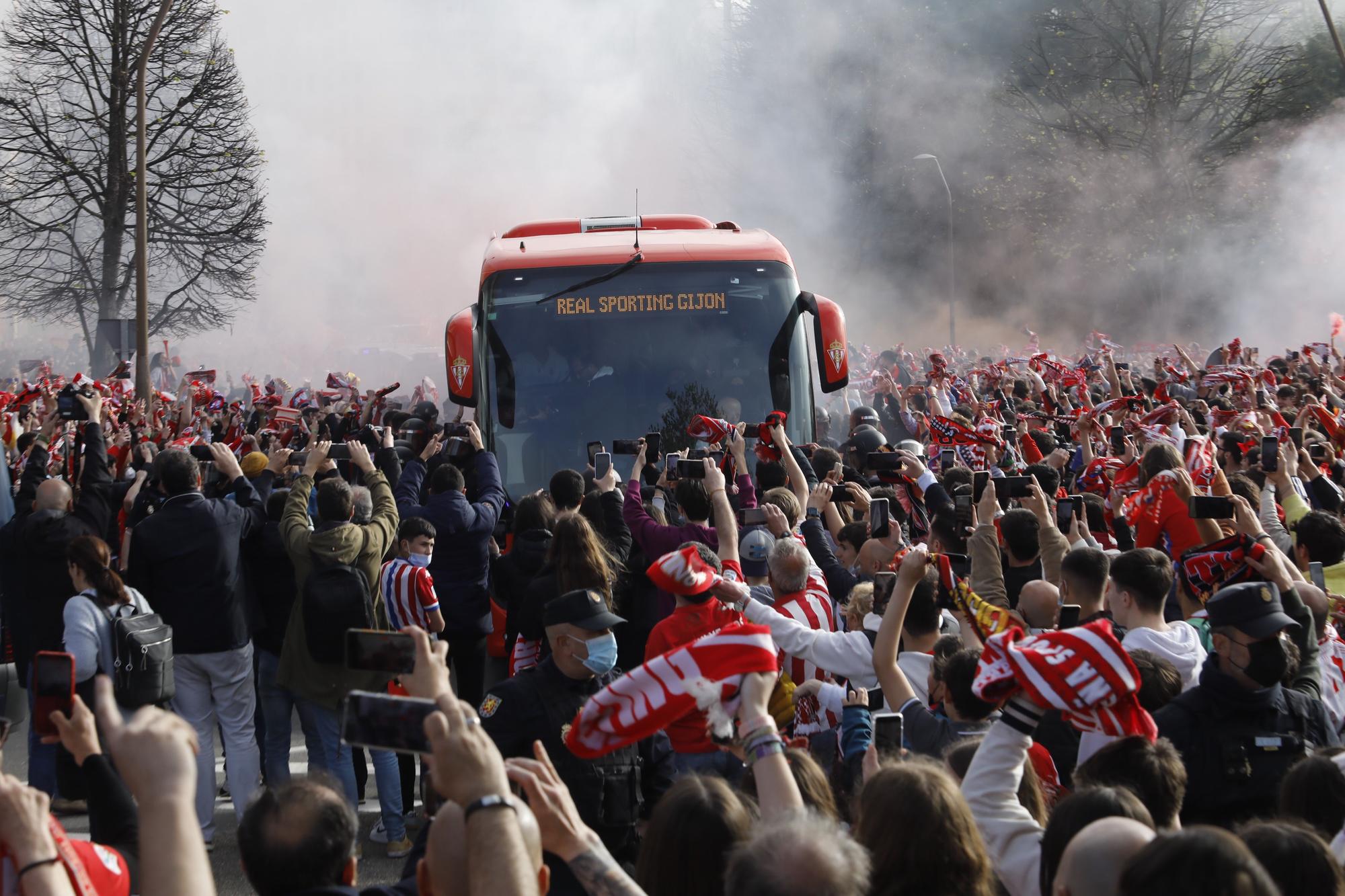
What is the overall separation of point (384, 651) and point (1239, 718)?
216 centimetres

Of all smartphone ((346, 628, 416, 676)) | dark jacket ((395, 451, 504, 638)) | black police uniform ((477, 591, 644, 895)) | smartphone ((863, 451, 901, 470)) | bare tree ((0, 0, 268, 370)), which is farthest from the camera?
bare tree ((0, 0, 268, 370))

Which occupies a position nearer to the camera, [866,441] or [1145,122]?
[866,441]

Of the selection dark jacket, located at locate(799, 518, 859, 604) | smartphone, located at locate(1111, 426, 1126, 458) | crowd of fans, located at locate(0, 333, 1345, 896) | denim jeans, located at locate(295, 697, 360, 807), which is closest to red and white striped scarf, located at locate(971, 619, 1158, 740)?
crowd of fans, located at locate(0, 333, 1345, 896)

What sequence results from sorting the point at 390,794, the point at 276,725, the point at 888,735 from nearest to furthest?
the point at 888,735 → the point at 390,794 → the point at 276,725

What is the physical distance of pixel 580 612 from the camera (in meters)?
3.31

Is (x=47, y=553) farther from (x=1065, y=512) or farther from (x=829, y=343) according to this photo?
(x=829, y=343)

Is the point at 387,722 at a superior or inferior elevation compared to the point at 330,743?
superior

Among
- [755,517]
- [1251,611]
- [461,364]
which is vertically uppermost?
[461,364]

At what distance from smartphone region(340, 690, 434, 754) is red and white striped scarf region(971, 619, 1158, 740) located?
4.54 ft

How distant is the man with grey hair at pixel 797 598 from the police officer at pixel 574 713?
1263 mm

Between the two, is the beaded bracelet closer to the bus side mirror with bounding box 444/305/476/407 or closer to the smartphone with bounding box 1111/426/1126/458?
the smartphone with bounding box 1111/426/1126/458

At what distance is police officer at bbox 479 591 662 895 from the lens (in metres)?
3.15

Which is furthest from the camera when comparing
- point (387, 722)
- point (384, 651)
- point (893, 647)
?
point (893, 647)

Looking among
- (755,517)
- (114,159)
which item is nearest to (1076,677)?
(755,517)
